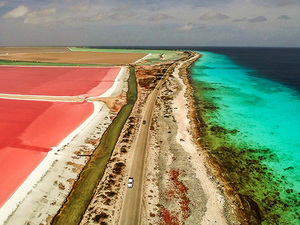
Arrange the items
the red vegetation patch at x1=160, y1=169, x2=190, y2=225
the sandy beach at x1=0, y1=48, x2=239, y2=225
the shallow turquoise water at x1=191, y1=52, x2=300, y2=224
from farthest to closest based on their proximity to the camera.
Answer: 1. the shallow turquoise water at x1=191, y1=52, x2=300, y2=224
2. the sandy beach at x1=0, y1=48, x2=239, y2=225
3. the red vegetation patch at x1=160, y1=169, x2=190, y2=225

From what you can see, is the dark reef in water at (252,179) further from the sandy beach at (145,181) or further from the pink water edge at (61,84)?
the pink water edge at (61,84)

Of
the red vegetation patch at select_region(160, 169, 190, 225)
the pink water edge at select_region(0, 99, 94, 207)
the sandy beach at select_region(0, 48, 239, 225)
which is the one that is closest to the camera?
the red vegetation patch at select_region(160, 169, 190, 225)

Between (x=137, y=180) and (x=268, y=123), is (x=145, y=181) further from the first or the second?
(x=268, y=123)

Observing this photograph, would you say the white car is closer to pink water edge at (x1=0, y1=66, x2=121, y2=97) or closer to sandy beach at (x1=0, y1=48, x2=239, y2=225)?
sandy beach at (x1=0, y1=48, x2=239, y2=225)

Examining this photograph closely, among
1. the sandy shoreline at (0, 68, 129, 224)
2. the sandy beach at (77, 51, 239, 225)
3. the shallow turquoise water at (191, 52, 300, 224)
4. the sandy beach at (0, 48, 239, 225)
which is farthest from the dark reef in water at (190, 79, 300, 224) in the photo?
the sandy shoreline at (0, 68, 129, 224)

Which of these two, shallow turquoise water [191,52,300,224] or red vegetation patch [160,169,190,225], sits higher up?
shallow turquoise water [191,52,300,224]

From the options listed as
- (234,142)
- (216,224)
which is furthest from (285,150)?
(216,224)
